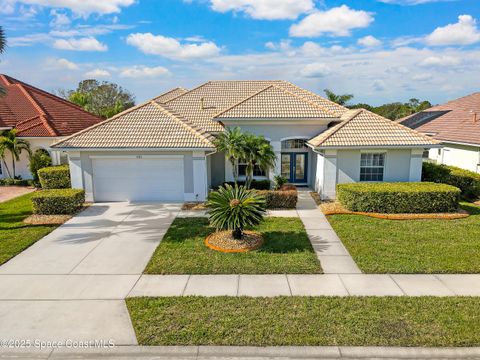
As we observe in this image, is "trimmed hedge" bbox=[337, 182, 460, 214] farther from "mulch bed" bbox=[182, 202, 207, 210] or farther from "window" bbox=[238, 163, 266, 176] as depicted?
"mulch bed" bbox=[182, 202, 207, 210]

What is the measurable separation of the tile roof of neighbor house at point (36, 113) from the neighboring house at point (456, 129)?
22.6 m

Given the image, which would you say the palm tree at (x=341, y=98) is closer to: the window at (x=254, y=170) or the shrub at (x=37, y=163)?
the window at (x=254, y=170)

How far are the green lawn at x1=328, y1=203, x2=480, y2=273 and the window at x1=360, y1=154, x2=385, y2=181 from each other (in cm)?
344

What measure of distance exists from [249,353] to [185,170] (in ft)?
35.5

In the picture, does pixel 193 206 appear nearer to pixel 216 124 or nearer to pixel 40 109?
pixel 216 124

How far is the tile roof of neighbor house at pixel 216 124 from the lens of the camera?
15984 mm

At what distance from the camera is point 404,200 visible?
14.1 m

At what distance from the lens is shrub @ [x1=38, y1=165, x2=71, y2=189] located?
17.9m

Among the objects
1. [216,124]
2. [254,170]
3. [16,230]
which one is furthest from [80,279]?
[216,124]

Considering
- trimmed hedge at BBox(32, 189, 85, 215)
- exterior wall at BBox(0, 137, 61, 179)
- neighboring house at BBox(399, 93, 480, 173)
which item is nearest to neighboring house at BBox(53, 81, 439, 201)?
trimmed hedge at BBox(32, 189, 85, 215)

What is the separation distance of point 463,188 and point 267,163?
9.97m

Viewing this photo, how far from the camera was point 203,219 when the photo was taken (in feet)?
44.8

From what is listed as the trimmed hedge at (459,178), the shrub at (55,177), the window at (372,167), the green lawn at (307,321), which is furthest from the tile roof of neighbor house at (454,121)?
the shrub at (55,177)

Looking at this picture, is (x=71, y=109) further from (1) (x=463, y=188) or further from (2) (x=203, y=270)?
(1) (x=463, y=188)
